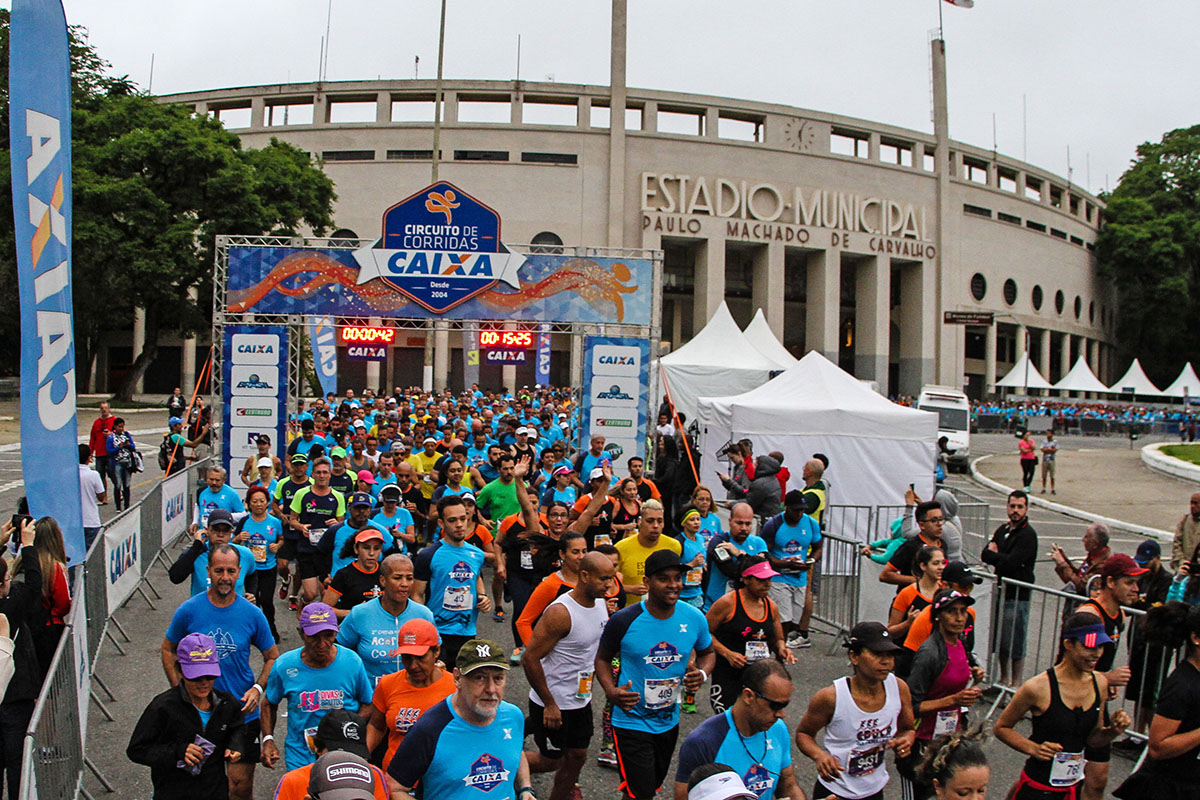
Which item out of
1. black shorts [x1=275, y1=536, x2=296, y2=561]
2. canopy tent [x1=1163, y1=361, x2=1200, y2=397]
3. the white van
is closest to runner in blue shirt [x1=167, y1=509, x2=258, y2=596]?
black shorts [x1=275, y1=536, x2=296, y2=561]

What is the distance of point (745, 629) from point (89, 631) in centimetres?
504

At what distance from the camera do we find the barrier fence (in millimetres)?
4633

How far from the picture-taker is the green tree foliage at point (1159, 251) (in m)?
67.1

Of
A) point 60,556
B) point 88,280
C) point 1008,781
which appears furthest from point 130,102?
point 1008,781

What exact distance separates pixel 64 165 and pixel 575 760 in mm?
5639

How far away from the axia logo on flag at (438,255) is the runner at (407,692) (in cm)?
1255

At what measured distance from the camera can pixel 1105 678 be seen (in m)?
5.01

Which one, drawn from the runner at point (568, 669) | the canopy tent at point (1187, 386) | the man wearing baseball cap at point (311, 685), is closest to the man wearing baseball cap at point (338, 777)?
the man wearing baseball cap at point (311, 685)

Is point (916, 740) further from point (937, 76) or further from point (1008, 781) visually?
point (937, 76)

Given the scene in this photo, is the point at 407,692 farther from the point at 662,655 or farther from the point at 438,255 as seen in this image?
the point at 438,255

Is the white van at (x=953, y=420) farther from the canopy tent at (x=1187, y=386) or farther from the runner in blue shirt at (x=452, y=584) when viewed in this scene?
the runner in blue shirt at (x=452, y=584)

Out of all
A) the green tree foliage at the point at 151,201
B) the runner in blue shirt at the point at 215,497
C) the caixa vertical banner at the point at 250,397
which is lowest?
the runner in blue shirt at the point at 215,497

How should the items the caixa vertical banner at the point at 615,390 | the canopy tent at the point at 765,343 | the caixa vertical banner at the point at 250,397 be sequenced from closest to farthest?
the caixa vertical banner at the point at 250,397 → the caixa vertical banner at the point at 615,390 → the canopy tent at the point at 765,343

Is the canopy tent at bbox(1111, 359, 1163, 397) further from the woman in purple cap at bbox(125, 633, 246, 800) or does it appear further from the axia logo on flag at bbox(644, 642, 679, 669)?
the woman in purple cap at bbox(125, 633, 246, 800)
